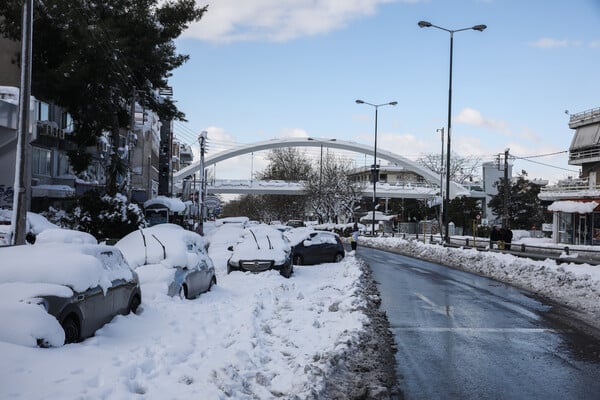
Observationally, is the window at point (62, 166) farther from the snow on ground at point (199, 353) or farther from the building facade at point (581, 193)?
the building facade at point (581, 193)

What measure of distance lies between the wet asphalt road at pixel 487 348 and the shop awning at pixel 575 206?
3285 cm

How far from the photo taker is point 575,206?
4472 centimetres

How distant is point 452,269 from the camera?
2395cm

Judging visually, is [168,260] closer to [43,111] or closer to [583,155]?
[43,111]

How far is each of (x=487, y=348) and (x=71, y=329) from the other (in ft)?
19.0

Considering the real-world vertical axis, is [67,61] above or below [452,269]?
above

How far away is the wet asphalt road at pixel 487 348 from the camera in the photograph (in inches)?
253

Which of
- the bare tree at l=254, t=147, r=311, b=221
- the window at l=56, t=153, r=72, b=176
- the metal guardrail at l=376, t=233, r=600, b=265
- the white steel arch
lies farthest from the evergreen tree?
the white steel arch

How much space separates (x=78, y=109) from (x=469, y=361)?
89.3 ft

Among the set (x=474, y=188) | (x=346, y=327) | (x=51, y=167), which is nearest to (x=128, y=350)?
(x=346, y=327)

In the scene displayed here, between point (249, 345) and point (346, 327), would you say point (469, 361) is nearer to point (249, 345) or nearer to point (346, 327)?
point (346, 327)

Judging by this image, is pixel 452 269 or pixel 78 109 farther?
pixel 78 109

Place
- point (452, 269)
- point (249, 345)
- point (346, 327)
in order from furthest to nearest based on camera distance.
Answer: point (452, 269) → point (346, 327) → point (249, 345)

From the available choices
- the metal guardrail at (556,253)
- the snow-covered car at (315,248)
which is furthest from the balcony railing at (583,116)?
the snow-covered car at (315,248)
